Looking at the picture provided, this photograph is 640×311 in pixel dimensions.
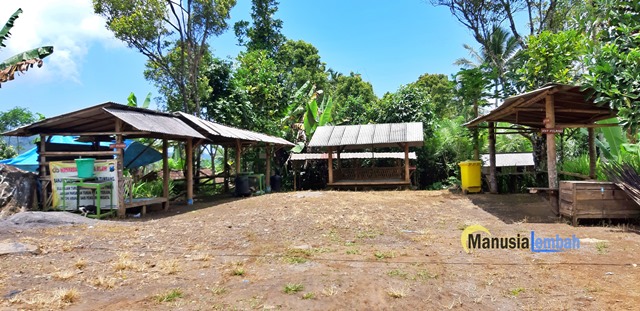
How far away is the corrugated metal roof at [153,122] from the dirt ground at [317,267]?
8.03 feet

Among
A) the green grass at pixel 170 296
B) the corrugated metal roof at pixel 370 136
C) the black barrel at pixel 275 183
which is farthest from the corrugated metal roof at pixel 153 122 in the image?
the black barrel at pixel 275 183

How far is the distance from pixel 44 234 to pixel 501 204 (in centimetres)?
1070

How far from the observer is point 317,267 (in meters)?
4.65

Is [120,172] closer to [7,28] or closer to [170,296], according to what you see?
[7,28]

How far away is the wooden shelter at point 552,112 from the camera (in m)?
8.23

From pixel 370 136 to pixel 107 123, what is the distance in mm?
10019

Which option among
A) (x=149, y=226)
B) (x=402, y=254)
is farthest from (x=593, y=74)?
(x=149, y=226)

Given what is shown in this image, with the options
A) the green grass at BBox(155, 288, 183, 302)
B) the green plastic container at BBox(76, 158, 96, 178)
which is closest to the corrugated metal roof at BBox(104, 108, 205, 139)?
the green plastic container at BBox(76, 158, 96, 178)

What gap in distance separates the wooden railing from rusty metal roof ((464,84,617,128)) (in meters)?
5.16

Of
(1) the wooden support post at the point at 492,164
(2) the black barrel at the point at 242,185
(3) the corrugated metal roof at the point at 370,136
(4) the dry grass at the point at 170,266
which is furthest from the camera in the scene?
(3) the corrugated metal roof at the point at 370,136

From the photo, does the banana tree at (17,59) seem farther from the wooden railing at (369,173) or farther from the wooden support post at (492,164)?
the wooden support post at (492,164)

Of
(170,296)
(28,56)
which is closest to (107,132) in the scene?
(28,56)

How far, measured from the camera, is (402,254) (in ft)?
17.2

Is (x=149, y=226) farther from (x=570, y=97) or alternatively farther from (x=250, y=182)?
(x=570, y=97)
